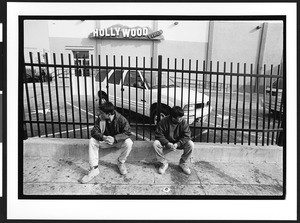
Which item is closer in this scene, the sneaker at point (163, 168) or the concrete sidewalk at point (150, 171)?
the concrete sidewalk at point (150, 171)

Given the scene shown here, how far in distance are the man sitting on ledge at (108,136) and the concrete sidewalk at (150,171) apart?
164 mm

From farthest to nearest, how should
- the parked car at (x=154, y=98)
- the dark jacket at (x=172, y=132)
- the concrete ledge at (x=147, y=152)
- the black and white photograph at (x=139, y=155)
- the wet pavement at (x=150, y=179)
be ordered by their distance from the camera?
the parked car at (x=154, y=98) → the concrete ledge at (x=147, y=152) → the dark jacket at (x=172, y=132) → the wet pavement at (x=150, y=179) → the black and white photograph at (x=139, y=155)

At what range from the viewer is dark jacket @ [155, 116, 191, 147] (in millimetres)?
2877

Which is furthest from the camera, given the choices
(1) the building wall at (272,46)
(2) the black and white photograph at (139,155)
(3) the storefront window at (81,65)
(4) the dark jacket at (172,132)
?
(1) the building wall at (272,46)

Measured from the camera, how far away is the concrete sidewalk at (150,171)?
2.63m

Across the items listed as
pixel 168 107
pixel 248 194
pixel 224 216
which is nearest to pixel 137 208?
pixel 224 216

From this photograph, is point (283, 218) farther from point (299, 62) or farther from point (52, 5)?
point (52, 5)

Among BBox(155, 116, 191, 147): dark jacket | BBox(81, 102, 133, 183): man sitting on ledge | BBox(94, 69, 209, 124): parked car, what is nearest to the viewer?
BBox(81, 102, 133, 183): man sitting on ledge

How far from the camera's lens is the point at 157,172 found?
9.76ft

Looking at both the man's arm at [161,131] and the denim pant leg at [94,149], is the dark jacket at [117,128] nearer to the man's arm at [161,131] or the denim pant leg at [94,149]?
the denim pant leg at [94,149]

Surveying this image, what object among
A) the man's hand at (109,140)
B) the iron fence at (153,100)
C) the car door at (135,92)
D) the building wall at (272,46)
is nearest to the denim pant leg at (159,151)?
the iron fence at (153,100)

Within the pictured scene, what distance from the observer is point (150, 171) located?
9.82 ft

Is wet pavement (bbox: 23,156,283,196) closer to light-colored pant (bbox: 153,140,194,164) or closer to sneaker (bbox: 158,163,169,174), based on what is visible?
sneaker (bbox: 158,163,169,174)

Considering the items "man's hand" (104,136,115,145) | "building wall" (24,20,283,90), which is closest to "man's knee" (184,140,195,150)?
"man's hand" (104,136,115,145)
